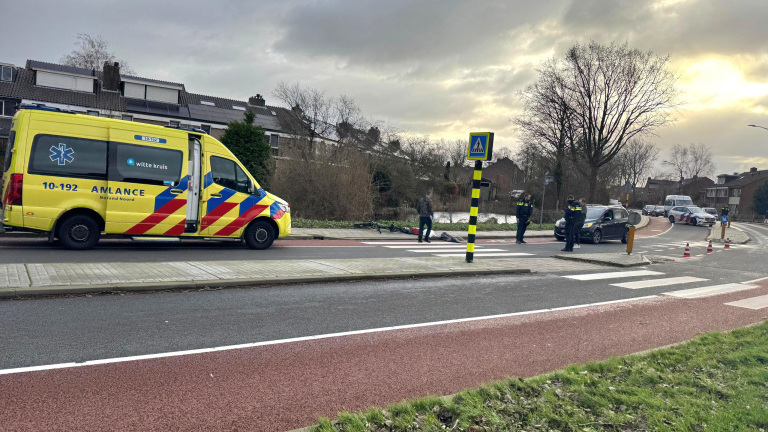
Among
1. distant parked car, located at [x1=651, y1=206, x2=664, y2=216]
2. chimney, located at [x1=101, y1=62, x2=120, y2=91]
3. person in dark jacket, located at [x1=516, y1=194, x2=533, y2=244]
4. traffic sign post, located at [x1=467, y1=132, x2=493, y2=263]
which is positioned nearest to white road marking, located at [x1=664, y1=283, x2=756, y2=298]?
traffic sign post, located at [x1=467, y1=132, x2=493, y2=263]

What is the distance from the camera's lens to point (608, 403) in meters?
3.76

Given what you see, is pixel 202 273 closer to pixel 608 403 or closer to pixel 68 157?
pixel 68 157

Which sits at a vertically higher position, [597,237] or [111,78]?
[111,78]

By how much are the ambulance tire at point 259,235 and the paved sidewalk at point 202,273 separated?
9.64 ft

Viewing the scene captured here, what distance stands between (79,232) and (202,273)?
411cm

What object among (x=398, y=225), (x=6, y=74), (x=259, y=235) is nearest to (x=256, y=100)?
(x=6, y=74)

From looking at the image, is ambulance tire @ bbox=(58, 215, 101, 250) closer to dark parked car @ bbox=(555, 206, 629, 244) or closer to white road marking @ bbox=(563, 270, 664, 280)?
white road marking @ bbox=(563, 270, 664, 280)

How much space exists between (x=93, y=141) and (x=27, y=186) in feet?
4.95

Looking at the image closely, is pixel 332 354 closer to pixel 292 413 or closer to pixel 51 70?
pixel 292 413

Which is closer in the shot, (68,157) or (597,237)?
(68,157)

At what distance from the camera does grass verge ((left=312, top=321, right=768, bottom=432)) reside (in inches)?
131

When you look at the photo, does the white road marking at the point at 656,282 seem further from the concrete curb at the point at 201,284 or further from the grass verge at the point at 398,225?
the grass verge at the point at 398,225

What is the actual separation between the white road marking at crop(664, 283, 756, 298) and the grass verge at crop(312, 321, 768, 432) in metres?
4.95

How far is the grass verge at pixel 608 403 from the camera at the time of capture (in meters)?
3.32
